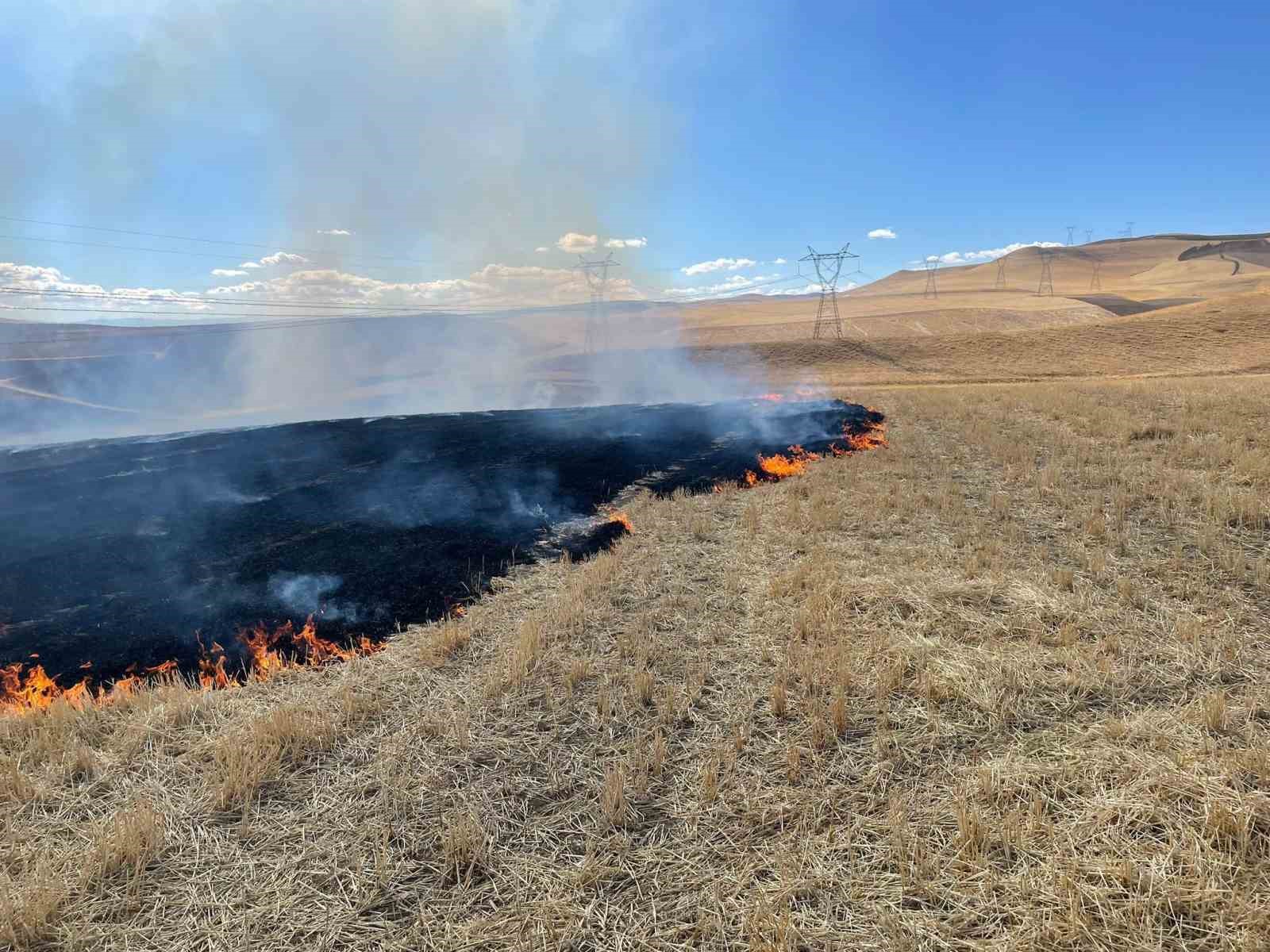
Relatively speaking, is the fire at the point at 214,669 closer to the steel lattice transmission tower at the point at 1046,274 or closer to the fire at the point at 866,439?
the fire at the point at 866,439

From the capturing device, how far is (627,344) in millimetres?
70688

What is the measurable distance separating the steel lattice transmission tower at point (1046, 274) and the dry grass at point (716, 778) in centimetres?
12738

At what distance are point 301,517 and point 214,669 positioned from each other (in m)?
5.12

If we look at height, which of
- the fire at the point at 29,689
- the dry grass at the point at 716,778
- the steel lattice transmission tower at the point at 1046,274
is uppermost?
the steel lattice transmission tower at the point at 1046,274

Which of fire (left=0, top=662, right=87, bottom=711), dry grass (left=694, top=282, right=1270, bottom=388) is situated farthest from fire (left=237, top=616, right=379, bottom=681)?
dry grass (left=694, top=282, right=1270, bottom=388)

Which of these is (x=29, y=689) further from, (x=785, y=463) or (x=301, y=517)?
(x=785, y=463)

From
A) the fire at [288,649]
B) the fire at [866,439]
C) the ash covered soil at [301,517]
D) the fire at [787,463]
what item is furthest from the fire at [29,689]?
the fire at [866,439]

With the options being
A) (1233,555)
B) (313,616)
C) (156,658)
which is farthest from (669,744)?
(1233,555)

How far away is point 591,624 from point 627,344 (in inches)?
2630

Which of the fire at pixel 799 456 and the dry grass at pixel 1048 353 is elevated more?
the dry grass at pixel 1048 353

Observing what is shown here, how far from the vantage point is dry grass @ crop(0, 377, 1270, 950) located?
2.97m

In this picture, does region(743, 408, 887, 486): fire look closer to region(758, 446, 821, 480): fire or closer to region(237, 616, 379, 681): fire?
region(758, 446, 821, 480): fire

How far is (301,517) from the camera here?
10305 mm

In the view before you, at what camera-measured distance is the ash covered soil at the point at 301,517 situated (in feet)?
22.1
